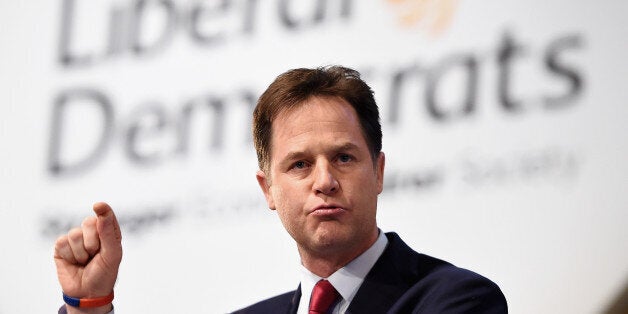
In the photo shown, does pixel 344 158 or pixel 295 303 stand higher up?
pixel 344 158

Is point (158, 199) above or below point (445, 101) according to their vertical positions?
below

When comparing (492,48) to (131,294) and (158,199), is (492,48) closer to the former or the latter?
(158,199)

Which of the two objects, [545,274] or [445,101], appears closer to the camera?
[545,274]

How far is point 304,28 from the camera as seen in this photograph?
150 inches

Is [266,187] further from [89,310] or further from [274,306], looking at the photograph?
[89,310]

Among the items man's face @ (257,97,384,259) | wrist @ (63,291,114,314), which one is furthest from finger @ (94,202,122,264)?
man's face @ (257,97,384,259)

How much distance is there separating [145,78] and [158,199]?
1.83 ft

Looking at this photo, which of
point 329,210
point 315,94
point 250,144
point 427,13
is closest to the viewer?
point 329,210

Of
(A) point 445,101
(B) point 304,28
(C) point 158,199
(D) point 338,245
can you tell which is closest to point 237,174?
(C) point 158,199

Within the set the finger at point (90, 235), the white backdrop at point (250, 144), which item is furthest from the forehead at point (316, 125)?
the white backdrop at point (250, 144)

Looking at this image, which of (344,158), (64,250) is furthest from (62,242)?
(344,158)

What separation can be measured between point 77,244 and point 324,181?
564mm

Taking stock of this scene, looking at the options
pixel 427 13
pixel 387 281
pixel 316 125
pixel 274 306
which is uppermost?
pixel 427 13

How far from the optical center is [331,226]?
7.28ft
